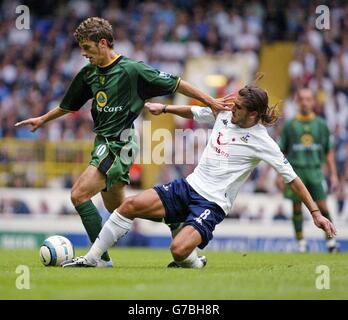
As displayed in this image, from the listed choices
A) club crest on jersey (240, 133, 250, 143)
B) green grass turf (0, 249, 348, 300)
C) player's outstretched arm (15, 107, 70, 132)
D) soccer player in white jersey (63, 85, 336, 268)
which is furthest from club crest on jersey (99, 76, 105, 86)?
green grass turf (0, 249, 348, 300)

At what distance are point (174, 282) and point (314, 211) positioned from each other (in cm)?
177

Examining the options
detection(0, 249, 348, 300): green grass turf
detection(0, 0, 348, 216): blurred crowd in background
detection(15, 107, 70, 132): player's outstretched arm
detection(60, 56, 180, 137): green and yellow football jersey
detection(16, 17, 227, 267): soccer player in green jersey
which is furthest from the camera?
detection(0, 0, 348, 216): blurred crowd in background

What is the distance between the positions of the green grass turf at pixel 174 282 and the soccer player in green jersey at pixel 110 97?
2.91ft

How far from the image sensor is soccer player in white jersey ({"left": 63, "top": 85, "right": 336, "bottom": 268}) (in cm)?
887

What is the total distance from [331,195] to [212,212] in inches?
398

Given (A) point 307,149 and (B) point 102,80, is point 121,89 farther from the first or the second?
(A) point 307,149

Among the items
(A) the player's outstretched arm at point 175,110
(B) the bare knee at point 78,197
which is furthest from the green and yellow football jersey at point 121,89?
(B) the bare knee at point 78,197

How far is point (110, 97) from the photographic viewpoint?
961cm

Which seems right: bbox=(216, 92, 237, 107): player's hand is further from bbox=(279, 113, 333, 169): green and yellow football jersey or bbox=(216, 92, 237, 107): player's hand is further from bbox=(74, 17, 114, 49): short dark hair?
bbox=(279, 113, 333, 169): green and yellow football jersey

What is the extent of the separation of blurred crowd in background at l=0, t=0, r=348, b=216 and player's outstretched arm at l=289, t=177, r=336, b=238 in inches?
443

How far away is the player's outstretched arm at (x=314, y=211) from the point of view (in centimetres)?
847

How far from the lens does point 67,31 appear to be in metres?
23.7

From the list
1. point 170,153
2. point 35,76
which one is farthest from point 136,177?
point 35,76

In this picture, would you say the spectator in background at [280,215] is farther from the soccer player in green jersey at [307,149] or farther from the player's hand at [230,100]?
the player's hand at [230,100]
